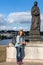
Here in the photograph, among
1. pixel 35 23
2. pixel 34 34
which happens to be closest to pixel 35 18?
pixel 35 23

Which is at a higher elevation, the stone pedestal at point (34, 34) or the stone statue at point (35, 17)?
the stone statue at point (35, 17)

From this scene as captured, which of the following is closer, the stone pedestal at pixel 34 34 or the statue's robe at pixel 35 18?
the stone pedestal at pixel 34 34

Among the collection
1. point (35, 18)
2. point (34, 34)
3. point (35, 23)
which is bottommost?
point (34, 34)

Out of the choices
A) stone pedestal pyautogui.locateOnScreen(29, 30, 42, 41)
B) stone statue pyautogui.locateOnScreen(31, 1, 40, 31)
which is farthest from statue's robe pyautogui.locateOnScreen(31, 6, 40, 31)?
stone pedestal pyautogui.locateOnScreen(29, 30, 42, 41)

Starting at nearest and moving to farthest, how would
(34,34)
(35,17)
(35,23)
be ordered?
(34,34), (35,17), (35,23)

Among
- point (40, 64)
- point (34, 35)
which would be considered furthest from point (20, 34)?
point (34, 35)

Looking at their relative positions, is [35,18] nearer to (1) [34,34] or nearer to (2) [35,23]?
(2) [35,23]

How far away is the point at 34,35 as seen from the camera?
18891mm

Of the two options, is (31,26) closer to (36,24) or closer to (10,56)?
(36,24)

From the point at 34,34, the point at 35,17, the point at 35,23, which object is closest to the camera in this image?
the point at 34,34

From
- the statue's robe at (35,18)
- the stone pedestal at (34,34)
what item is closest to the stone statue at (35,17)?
the statue's robe at (35,18)

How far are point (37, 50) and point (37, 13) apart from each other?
8018 millimetres

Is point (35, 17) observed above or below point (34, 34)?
above

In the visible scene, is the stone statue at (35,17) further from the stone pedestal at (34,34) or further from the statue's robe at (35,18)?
the stone pedestal at (34,34)
